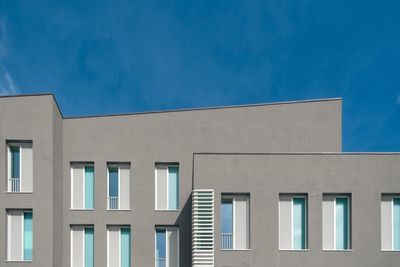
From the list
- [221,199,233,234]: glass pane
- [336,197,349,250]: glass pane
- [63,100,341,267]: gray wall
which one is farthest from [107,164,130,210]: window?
[336,197,349,250]: glass pane

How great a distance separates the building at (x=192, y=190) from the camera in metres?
13.7

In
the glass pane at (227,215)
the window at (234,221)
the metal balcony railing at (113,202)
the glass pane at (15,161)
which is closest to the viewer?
the window at (234,221)

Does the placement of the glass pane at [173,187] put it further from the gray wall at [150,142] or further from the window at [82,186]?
the window at [82,186]

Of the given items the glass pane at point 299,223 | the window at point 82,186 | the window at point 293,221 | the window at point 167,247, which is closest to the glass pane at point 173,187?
the window at point 167,247

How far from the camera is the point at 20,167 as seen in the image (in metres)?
14.4

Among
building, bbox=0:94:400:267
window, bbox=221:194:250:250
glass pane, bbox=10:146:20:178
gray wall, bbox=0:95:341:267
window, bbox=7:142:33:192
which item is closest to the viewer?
building, bbox=0:94:400:267

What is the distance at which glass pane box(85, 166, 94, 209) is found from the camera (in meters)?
15.8

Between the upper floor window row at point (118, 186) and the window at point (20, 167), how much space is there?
6.29 ft

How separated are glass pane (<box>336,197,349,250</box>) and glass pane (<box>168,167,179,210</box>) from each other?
656cm

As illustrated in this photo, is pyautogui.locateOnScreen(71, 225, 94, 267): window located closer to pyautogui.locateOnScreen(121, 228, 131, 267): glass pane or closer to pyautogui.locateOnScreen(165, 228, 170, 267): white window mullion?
pyautogui.locateOnScreen(121, 228, 131, 267): glass pane

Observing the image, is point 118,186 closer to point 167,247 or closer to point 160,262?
point 167,247

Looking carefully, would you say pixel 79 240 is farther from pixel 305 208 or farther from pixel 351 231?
pixel 351 231

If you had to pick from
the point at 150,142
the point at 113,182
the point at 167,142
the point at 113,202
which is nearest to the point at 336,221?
the point at 167,142

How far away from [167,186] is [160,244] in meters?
2.47
